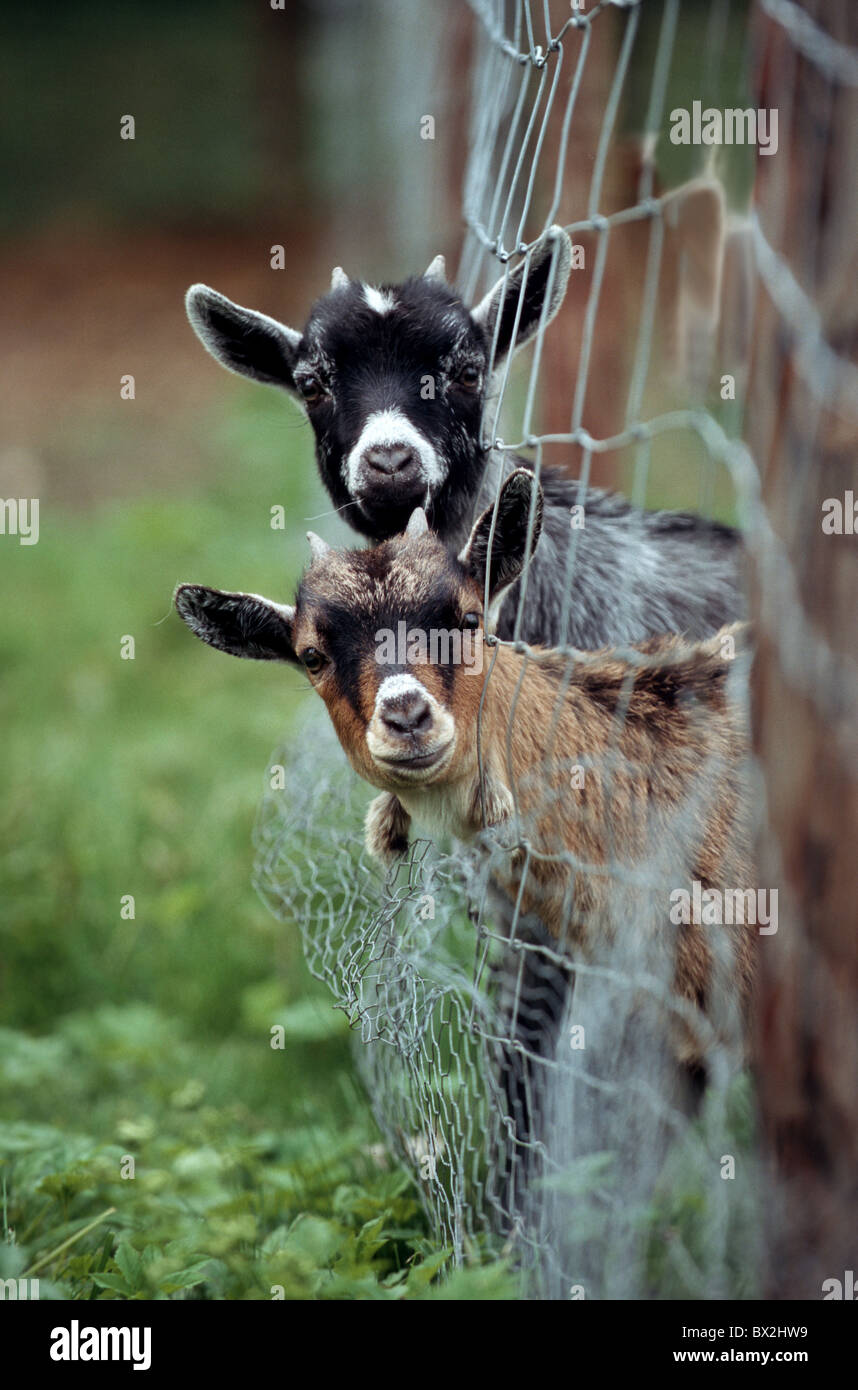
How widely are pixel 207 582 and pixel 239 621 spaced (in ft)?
17.3

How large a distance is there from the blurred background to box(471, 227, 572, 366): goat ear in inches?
14.5

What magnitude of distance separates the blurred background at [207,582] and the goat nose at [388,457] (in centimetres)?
89

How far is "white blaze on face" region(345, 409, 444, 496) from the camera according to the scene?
3689 millimetres

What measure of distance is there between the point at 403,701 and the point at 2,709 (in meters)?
5.01

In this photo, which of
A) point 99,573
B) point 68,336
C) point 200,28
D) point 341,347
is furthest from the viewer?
point 200,28

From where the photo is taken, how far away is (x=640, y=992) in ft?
9.52

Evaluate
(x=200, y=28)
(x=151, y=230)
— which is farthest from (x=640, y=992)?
(x=200, y=28)

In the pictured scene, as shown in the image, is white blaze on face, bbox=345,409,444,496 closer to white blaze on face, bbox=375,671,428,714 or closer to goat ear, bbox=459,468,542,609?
goat ear, bbox=459,468,542,609

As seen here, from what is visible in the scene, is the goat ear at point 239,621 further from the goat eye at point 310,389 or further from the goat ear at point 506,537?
the goat eye at point 310,389

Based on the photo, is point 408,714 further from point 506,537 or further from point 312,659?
point 506,537

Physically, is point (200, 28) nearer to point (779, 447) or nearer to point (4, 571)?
point (4, 571)

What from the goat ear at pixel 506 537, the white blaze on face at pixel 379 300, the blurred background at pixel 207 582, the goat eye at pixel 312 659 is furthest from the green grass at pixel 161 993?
the goat ear at pixel 506 537

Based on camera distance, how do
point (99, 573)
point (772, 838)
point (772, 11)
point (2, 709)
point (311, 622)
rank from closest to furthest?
point (772, 11)
point (772, 838)
point (311, 622)
point (2, 709)
point (99, 573)

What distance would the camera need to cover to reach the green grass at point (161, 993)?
3.26 meters
